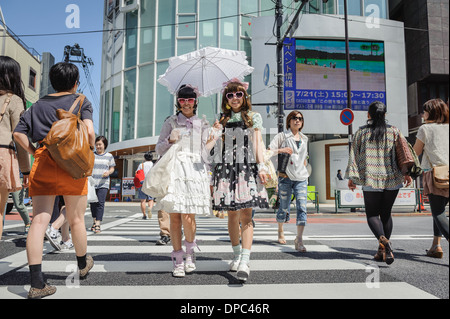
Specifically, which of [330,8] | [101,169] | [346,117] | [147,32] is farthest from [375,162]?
[330,8]

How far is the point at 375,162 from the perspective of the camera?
372cm

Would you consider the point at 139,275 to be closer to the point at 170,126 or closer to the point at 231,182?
the point at 231,182

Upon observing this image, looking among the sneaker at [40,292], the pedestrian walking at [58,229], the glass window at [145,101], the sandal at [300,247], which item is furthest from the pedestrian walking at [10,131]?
the glass window at [145,101]

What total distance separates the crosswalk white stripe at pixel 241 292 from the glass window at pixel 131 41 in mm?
24026

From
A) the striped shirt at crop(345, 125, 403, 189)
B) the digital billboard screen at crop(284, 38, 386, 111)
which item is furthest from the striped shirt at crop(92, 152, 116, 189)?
the digital billboard screen at crop(284, 38, 386, 111)

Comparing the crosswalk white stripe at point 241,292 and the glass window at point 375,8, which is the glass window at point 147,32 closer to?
the glass window at point 375,8

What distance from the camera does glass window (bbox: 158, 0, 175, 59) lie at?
23.5 m

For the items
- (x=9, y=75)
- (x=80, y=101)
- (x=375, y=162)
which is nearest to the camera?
(x=80, y=101)

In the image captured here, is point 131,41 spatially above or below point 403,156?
above

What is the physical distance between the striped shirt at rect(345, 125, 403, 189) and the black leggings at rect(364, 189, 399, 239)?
0.12 m

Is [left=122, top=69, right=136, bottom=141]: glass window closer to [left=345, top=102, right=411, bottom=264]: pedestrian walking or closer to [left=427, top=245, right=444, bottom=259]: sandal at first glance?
[left=345, top=102, right=411, bottom=264]: pedestrian walking

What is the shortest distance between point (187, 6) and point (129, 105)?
26.9ft

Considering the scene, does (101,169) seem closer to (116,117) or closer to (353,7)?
(116,117)

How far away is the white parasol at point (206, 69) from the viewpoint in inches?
176
